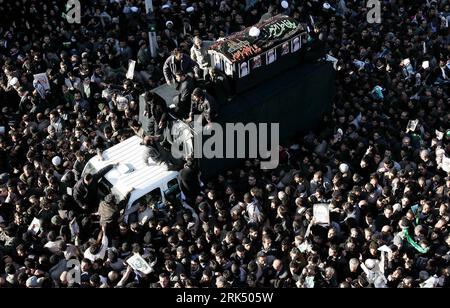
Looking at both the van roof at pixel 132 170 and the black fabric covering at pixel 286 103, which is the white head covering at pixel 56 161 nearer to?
the van roof at pixel 132 170

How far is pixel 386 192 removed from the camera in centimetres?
1308

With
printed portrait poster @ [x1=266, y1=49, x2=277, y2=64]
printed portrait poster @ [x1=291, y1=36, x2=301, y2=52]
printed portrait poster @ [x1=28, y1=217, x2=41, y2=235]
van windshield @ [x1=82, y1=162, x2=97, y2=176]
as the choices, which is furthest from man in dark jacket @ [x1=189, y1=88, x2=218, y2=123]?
printed portrait poster @ [x1=28, y1=217, x2=41, y2=235]

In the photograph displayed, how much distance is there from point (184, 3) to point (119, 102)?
225 inches

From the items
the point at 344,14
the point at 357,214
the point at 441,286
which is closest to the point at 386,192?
the point at 357,214

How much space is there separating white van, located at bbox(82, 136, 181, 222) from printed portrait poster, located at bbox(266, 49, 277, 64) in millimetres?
3698

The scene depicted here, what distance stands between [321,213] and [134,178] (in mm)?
4234

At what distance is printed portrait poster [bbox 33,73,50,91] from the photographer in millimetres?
16406

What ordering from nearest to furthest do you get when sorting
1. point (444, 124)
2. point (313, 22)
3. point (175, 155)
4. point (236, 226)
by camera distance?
1. point (236, 226)
2. point (175, 155)
3. point (444, 124)
4. point (313, 22)

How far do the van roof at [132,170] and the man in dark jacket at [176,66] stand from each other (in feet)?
5.89

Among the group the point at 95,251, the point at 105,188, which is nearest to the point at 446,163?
the point at 105,188

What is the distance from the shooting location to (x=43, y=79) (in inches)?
651

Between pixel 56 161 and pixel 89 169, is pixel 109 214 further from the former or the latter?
pixel 56 161

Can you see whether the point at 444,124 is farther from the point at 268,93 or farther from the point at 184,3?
the point at 184,3

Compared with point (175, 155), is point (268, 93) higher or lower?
higher
